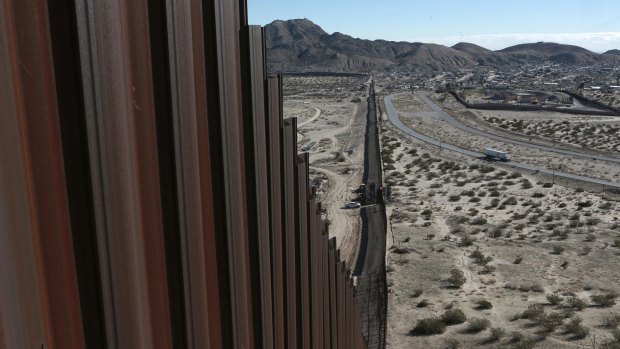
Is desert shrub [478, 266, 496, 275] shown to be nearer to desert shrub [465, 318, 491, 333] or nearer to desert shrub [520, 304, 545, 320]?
desert shrub [520, 304, 545, 320]

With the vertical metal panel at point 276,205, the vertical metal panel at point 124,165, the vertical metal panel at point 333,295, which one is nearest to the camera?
the vertical metal panel at point 124,165

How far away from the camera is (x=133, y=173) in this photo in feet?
7.08

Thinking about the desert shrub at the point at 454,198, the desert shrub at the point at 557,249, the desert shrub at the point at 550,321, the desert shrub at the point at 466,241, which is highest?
the desert shrub at the point at 550,321

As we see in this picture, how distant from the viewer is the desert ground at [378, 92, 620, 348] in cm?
1705

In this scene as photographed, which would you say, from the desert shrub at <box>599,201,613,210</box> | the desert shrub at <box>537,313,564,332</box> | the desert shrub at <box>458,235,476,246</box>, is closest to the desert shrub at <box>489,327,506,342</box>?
the desert shrub at <box>537,313,564,332</box>

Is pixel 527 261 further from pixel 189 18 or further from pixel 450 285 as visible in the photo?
pixel 189 18

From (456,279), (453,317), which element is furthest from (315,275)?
(456,279)

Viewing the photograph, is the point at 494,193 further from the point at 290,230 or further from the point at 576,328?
the point at 290,230

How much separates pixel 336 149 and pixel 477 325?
143 feet

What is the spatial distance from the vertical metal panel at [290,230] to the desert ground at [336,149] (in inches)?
719

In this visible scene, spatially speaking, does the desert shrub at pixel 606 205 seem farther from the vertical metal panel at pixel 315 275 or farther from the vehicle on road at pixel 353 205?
the vertical metal panel at pixel 315 275

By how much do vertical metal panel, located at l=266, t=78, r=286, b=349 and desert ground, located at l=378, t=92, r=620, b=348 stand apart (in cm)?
1232

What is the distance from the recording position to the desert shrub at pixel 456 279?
21.3 meters

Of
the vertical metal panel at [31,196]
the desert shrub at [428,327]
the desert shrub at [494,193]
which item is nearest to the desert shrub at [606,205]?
the desert shrub at [494,193]
